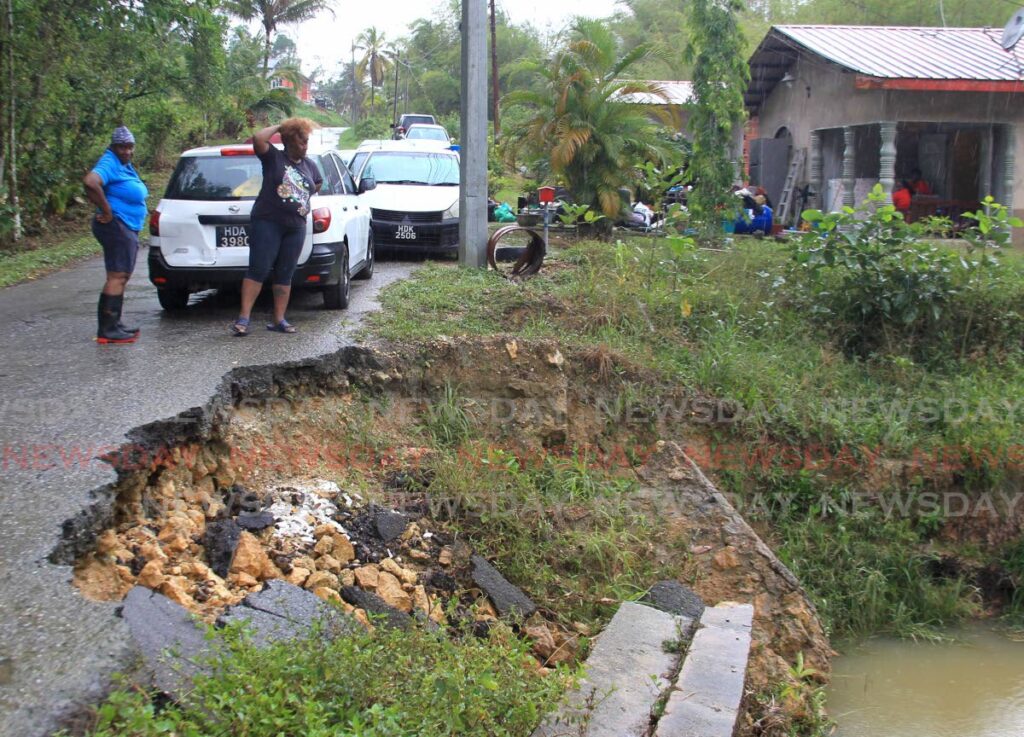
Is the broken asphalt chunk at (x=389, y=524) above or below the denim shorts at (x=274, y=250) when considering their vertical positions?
below

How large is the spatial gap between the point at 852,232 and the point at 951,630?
4498 millimetres

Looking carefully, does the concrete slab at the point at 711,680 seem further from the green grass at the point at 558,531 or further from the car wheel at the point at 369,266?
the car wheel at the point at 369,266

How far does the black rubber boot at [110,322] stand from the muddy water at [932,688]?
19.8ft

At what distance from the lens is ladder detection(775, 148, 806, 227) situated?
19.5 metres

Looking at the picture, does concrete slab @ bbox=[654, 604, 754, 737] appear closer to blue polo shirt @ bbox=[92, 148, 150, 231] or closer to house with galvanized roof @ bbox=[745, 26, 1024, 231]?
blue polo shirt @ bbox=[92, 148, 150, 231]

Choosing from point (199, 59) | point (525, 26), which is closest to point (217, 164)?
point (199, 59)

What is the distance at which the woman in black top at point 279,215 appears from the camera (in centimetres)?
757

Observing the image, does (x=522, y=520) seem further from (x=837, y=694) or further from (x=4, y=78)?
(x=4, y=78)

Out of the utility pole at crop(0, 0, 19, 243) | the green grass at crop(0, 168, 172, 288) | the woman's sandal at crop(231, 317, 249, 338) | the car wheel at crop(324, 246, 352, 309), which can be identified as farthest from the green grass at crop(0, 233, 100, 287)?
the woman's sandal at crop(231, 317, 249, 338)

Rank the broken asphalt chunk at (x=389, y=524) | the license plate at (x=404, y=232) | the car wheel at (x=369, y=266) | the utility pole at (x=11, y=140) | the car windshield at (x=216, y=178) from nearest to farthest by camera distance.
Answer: the broken asphalt chunk at (x=389, y=524) < the car windshield at (x=216, y=178) < the car wheel at (x=369, y=266) < the license plate at (x=404, y=232) < the utility pole at (x=11, y=140)

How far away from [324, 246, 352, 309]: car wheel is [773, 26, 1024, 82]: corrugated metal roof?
10.6 m

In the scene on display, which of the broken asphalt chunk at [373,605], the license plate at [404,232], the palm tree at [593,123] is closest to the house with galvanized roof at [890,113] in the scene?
the palm tree at [593,123]

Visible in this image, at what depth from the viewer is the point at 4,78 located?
13359mm
